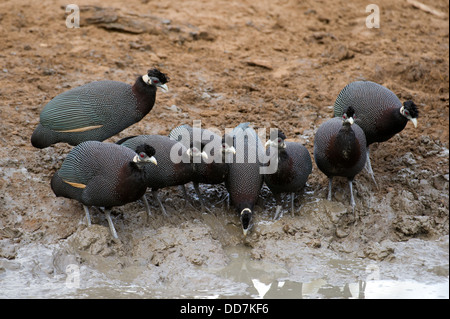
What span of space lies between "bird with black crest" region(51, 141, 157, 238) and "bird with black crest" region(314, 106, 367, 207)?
1762mm

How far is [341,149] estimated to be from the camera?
6.45 m

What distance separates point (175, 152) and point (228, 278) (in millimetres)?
1361

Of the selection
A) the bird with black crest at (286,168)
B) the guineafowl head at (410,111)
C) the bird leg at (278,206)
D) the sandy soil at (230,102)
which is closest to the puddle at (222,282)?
the sandy soil at (230,102)

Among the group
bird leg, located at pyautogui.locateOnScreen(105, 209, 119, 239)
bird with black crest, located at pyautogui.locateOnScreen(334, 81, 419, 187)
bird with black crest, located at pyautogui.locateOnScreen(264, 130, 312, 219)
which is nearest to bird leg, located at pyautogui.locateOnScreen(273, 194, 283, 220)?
bird with black crest, located at pyautogui.locateOnScreen(264, 130, 312, 219)

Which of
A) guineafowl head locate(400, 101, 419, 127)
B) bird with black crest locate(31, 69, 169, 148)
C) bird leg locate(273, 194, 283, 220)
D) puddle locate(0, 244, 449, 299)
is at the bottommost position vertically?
puddle locate(0, 244, 449, 299)

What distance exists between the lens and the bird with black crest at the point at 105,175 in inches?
231

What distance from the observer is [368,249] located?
619 centimetres

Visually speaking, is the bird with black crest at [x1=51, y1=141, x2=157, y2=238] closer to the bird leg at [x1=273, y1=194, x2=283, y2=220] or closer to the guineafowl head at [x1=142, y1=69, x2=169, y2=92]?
the guineafowl head at [x1=142, y1=69, x2=169, y2=92]

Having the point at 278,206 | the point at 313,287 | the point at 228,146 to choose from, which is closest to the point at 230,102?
the point at 228,146

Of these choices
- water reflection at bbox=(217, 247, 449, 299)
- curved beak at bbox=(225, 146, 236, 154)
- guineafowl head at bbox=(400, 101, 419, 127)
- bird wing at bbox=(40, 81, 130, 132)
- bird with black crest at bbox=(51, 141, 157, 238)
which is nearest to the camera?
water reflection at bbox=(217, 247, 449, 299)

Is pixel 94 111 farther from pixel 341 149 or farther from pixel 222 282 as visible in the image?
pixel 341 149

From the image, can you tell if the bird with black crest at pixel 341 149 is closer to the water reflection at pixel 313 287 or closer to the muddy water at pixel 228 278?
the muddy water at pixel 228 278

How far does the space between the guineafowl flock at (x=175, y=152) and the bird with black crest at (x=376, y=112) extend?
0.01 m

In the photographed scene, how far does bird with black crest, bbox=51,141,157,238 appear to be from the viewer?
5859 mm
